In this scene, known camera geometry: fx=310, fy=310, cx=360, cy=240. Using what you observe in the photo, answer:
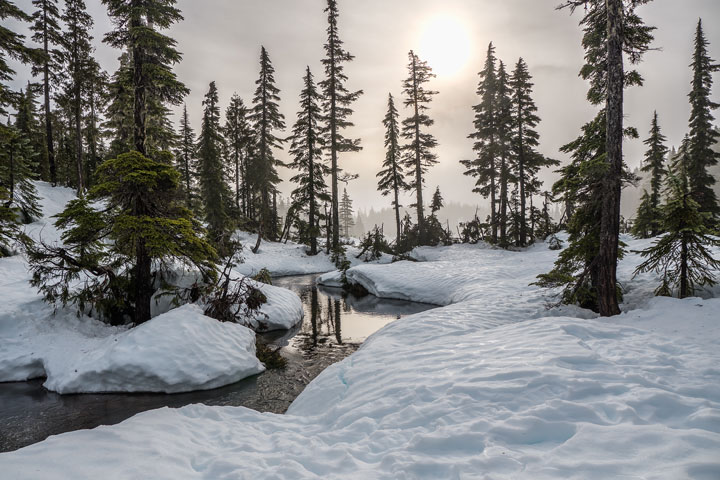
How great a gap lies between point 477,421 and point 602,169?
691 centimetres

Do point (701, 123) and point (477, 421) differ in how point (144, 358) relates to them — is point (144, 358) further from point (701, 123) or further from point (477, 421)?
point (701, 123)

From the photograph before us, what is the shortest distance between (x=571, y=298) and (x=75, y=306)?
47.8 ft

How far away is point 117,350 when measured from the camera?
7.07 meters

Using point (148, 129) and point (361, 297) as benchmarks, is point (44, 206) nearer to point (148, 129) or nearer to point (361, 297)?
point (148, 129)

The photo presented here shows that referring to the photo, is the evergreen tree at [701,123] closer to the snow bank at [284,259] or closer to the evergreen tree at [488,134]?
the evergreen tree at [488,134]

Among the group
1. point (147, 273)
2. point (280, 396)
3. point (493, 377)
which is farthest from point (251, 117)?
point (493, 377)

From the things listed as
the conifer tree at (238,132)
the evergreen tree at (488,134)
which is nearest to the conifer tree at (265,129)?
the conifer tree at (238,132)

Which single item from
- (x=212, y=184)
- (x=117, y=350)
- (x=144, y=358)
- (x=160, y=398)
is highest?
(x=212, y=184)

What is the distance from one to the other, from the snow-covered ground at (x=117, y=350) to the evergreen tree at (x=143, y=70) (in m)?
1.37

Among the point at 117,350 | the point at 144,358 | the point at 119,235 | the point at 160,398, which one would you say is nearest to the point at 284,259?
the point at 119,235

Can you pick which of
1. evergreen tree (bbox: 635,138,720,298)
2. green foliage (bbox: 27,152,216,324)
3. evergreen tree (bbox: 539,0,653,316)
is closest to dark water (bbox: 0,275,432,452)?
green foliage (bbox: 27,152,216,324)

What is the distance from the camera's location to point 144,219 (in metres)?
8.16

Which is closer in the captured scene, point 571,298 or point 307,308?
point 571,298

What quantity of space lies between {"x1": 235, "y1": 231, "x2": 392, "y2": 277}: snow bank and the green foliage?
13.1 meters
